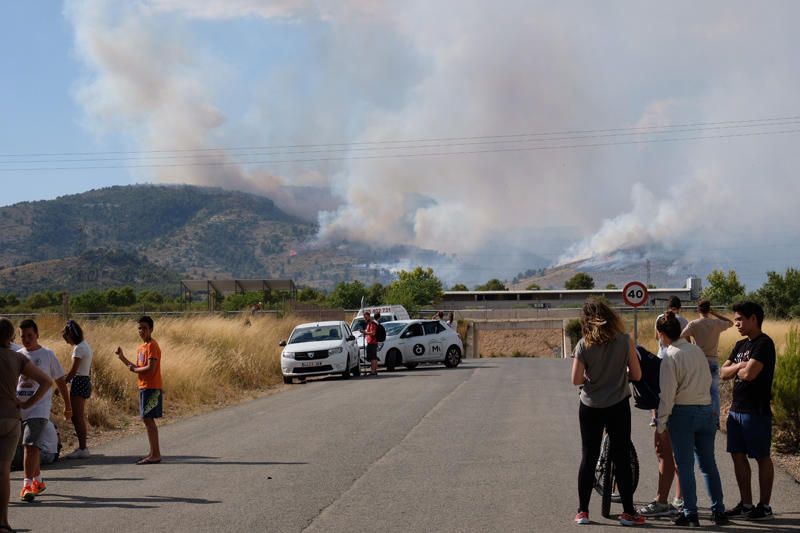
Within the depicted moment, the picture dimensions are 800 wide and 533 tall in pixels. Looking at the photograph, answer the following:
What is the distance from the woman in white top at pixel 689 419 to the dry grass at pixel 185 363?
32.1 feet

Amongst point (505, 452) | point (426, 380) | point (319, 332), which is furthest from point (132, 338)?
point (505, 452)

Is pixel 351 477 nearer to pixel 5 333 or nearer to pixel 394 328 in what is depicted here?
pixel 5 333

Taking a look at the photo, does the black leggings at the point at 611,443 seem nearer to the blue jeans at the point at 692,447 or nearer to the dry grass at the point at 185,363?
the blue jeans at the point at 692,447

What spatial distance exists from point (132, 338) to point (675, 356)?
2144cm

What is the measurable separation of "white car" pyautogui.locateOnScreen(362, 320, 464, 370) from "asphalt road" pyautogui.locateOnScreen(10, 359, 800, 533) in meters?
14.5

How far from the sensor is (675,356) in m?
8.43

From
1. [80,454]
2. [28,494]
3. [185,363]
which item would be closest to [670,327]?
[28,494]

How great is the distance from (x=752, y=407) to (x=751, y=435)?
0.23m

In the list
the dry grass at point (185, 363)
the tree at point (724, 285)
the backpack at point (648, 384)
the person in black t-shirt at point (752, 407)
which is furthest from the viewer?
the tree at point (724, 285)

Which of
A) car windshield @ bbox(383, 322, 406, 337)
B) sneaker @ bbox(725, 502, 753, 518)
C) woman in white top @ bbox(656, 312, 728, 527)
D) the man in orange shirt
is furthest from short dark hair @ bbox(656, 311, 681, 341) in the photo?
car windshield @ bbox(383, 322, 406, 337)

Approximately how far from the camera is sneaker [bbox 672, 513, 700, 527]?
8312mm

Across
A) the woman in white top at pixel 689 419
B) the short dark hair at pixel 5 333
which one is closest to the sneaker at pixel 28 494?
the short dark hair at pixel 5 333

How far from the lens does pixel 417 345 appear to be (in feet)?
110

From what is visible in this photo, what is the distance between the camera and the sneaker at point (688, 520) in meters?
8.31
